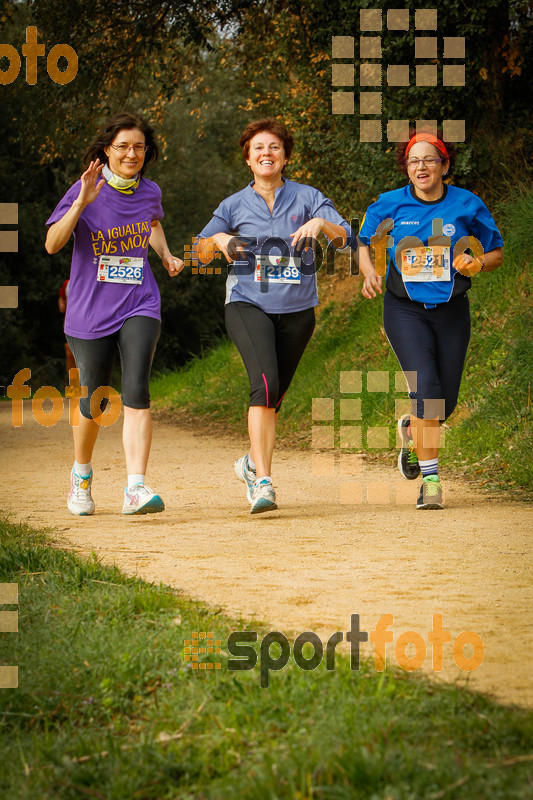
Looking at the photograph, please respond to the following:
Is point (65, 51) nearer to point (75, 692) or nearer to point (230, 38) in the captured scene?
point (230, 38)

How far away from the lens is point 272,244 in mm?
6180

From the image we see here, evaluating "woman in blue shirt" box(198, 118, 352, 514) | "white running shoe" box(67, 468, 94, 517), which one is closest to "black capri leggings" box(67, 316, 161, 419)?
"white running shoe" box(67, 468, 94, 517)

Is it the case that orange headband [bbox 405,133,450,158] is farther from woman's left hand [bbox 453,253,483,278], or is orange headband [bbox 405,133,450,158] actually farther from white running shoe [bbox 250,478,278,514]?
white running shoe [bbox 250,478,278,514]

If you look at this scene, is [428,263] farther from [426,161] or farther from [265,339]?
[265,339]

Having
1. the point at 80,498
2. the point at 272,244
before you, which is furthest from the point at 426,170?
the point at 80,498

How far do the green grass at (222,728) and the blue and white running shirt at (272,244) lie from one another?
3.00m

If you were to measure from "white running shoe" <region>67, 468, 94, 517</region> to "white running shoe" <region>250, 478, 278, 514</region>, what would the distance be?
106 centimetres

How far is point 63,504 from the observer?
274 inches

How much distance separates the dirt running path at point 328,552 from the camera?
3678mm

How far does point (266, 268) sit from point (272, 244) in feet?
0.49

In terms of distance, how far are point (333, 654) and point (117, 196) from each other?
379 cm

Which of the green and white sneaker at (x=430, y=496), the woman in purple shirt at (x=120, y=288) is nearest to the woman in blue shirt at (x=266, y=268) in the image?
the woman in purple shirt at (x=120, y=288)

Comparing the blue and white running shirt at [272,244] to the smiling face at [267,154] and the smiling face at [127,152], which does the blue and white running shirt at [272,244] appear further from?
the smiling face at [127,152]

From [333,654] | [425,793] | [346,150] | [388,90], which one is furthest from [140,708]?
[346,150]
